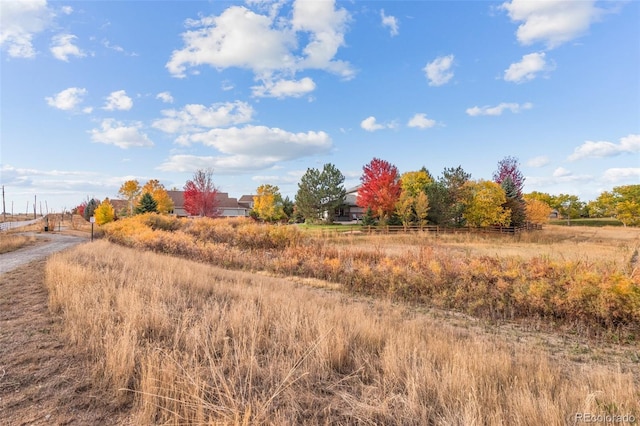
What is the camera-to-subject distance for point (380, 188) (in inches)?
1654

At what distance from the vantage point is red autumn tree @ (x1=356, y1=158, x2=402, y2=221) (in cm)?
4128

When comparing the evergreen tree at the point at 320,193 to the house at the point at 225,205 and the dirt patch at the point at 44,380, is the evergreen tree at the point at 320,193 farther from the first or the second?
the dirt patch at the point at 44,380

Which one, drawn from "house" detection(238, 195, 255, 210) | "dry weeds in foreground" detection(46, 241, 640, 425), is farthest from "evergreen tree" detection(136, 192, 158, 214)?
"dry weeds in foreground" detection(46, 241, 640, 425)

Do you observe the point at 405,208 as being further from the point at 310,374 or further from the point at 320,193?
the point at 310,374

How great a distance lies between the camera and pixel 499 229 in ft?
121

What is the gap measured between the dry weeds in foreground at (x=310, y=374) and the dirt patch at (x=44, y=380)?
0.20 m

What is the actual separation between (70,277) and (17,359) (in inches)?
168

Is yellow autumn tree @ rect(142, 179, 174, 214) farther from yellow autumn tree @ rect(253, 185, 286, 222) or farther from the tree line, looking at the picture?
yellow autumn tree @ rect(253, 185, 286, 222)

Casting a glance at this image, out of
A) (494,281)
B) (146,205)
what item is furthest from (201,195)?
(494,281)

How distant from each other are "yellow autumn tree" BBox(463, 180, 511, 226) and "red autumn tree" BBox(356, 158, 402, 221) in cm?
885

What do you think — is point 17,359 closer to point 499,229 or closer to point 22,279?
point 22,279

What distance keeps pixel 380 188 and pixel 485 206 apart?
1268cm

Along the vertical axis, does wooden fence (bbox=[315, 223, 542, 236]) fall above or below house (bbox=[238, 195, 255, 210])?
below

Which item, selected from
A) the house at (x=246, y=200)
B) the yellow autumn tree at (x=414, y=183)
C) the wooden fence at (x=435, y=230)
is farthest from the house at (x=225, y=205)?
the wooden fence at (x=435, y=230)
